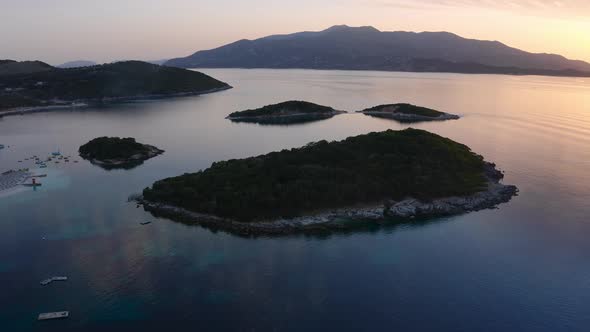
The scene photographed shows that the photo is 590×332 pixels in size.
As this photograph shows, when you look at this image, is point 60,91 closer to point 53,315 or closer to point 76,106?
point 76,106

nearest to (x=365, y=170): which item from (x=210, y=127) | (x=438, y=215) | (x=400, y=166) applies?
(x=400, y=166)


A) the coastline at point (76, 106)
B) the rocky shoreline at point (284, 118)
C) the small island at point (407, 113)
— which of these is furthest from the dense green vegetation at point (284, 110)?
the coastline at point (76, 106)

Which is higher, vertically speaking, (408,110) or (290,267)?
(408,110)

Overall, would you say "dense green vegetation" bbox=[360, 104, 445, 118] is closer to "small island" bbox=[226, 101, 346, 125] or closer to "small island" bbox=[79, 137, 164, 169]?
"small island" bbox=[226, 101, 346, 125]

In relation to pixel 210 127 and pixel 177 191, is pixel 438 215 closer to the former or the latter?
pixel 177 191

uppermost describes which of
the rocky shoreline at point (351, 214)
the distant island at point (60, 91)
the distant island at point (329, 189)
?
the distant island at point (60, 91)

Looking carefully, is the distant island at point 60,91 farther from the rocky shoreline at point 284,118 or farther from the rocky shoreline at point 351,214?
the rocky shoreline at point 351,214

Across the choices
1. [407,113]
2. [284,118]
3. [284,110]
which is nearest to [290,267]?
[284,118]
